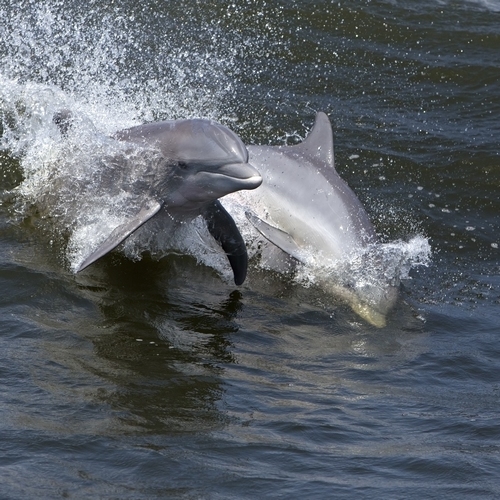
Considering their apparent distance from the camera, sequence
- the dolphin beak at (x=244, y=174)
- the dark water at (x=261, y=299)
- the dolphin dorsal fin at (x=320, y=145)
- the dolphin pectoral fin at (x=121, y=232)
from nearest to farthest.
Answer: the dark water at (x=261, y=299)
the dolphin beak at (x=244, y=174)
the dolphin pectoral fin at (x=121, y=232)
the dolphin dorsal fin at (x=320, y=145)

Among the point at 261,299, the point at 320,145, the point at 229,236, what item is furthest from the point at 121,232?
the point at 320,145

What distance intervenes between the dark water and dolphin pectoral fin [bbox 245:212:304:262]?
1.28 feet

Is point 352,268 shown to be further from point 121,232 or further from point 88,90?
point 88,90

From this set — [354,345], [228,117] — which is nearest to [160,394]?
[354,345]

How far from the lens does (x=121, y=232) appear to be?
9.67 metres

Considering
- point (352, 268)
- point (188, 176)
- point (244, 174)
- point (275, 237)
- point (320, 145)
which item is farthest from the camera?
point (320, 145)

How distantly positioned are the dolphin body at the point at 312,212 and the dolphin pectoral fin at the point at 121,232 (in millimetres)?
1257

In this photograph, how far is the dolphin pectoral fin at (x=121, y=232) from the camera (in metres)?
9.45

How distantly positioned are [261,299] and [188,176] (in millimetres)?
1565

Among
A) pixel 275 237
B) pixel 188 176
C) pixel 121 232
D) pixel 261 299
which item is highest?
pixel 188 176

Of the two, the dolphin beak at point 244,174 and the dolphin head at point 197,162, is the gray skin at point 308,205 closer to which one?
the dolphin head at point 197,162

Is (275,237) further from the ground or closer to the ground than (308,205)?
closer to the ground

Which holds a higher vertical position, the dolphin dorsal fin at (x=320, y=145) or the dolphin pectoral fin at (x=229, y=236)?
the dolphin dorsal fin at (x=320, y=145)

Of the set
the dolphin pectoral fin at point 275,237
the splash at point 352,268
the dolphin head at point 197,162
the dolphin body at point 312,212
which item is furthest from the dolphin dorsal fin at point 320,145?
the dolphin head at point 197,162
